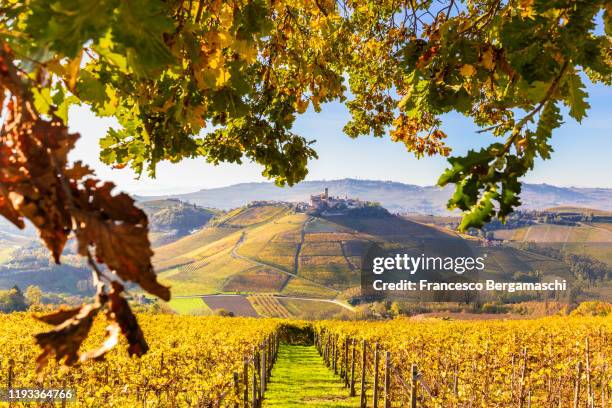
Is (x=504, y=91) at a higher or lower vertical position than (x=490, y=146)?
higher

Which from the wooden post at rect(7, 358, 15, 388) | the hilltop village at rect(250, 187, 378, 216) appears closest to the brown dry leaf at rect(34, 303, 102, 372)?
the wooden post at rect(7, 358, 15, 388)

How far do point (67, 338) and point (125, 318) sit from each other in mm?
76

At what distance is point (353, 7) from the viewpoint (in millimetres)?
7461

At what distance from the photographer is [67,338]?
0.68 metres

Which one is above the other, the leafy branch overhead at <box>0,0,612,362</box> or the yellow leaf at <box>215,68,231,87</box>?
the yellow leaf at <box>215,68,231,87</box>

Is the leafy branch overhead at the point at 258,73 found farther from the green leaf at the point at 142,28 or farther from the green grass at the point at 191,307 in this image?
the green grass at the point at 191,307

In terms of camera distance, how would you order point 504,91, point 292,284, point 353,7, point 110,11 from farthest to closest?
point 292,284 < point 353,7 < point 504,91 < point 110,11

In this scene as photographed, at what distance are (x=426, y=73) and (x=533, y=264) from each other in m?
125

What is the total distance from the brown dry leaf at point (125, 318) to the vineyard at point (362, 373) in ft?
3.24

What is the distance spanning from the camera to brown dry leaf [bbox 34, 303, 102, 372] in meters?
0.67

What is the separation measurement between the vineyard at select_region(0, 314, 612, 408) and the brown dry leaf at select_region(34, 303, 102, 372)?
996 millimetres

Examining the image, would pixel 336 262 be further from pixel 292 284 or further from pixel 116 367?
pixel 116 367

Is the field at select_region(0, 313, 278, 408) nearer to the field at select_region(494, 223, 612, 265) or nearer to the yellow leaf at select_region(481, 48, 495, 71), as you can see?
the yellow leaf at select_region(481, 48, 495, 71)

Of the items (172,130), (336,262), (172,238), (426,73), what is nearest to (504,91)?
(426,73)
